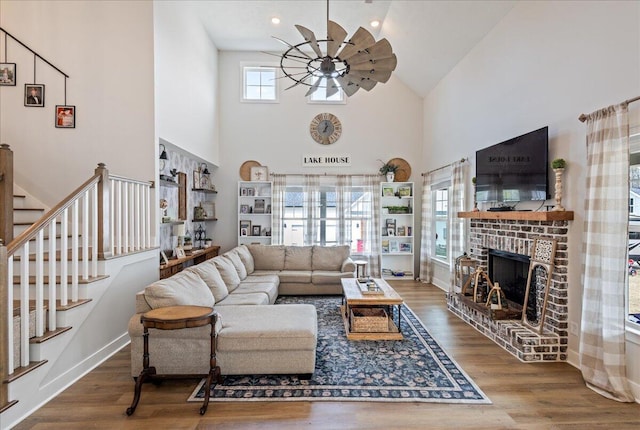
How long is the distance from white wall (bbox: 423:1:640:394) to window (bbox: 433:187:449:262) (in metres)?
1.40

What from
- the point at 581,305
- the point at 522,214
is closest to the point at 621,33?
the point at 522,214

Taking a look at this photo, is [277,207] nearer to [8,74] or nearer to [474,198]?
[474,198]

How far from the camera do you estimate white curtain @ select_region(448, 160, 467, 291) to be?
5324 mm

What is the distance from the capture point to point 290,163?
7.24m

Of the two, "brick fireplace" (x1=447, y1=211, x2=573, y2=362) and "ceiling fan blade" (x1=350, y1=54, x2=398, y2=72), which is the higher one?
"ceiling fan blade" (x1=350, y1=54, x2=398, y2=72)

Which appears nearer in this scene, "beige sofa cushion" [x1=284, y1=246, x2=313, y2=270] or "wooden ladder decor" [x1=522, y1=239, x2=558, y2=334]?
"wooden ladder decor" [x1=522, y1=239, x2=558, y2=334]

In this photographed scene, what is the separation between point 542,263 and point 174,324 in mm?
3488

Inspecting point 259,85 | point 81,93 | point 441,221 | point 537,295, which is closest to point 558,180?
point 537,295

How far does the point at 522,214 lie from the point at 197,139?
5.00 m

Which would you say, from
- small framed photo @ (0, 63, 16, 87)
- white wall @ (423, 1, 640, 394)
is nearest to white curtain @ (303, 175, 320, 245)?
white wall @ (423, 1, 640, 394)

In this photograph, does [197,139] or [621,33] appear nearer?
[621,33]

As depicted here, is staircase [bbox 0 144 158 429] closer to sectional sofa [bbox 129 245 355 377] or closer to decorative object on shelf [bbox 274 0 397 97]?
sectional sofa [bbox 129 245 355 377]

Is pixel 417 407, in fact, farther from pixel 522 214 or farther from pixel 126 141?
pixel 126 141

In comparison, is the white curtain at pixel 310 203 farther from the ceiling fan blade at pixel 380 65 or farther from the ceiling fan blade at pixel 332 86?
the ceiling fan blade at pixel 380 65
